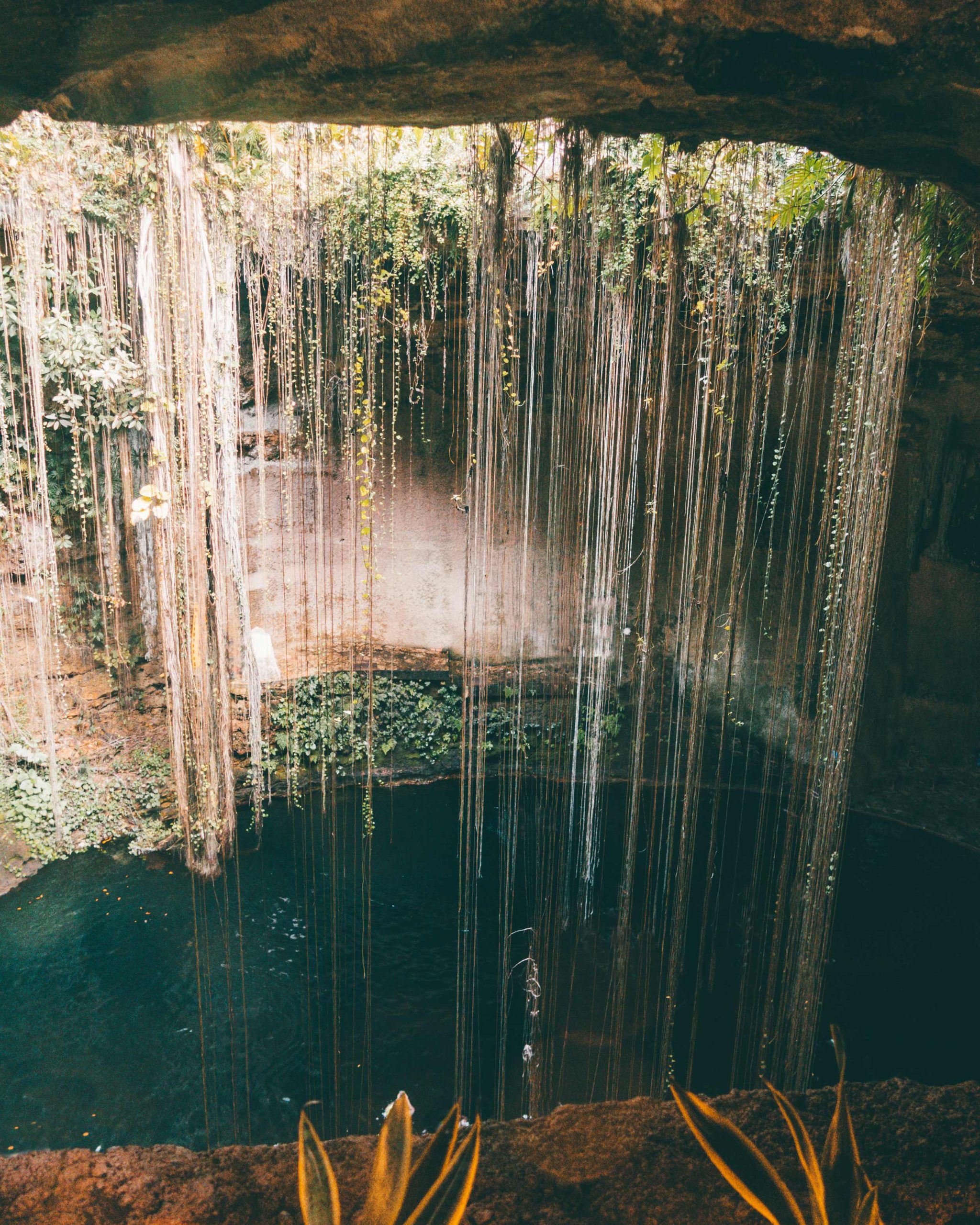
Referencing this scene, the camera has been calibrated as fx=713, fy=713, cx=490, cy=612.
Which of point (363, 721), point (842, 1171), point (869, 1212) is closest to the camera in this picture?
point (869, 1212)

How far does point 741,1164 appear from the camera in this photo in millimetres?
1143

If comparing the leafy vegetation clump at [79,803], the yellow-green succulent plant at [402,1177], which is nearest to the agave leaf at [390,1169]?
the yellow-green succulent plant at [402,1177]

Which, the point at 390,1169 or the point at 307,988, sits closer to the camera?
the point at 390,1169

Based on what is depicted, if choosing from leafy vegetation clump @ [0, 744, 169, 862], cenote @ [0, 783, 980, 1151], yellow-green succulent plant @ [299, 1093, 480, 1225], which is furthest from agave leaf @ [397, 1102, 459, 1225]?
leafy vegetation clump @ [0, 744, 169, 862]

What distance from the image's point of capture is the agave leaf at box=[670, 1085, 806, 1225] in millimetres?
1111

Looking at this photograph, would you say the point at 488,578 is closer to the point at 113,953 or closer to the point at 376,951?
the point at 376,951

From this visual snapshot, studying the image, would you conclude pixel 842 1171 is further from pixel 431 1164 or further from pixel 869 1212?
pixel 431 1164

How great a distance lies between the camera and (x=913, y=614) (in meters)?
5.65

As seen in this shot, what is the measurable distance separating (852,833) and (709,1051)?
2.76m

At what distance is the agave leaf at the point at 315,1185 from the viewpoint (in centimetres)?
107

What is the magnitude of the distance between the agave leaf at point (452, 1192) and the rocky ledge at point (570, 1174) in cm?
9

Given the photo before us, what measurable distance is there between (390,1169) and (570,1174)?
30 cm

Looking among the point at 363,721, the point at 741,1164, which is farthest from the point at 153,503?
the point at 741,1164

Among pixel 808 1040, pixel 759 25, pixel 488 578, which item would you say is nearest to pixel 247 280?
pixel 488 578
